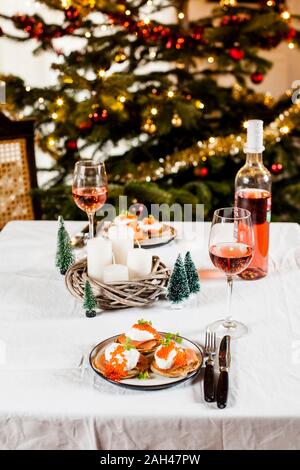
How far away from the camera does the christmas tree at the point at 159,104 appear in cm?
252

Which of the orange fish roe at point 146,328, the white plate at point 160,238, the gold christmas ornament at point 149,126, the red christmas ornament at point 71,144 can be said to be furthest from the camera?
the red christmas ornament at point 71,144

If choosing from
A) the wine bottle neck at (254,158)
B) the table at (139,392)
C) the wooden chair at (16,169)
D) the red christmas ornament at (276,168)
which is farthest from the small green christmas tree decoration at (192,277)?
the red christmas ornament at (276,168)

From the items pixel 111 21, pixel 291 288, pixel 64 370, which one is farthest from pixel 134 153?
pixel 64 370

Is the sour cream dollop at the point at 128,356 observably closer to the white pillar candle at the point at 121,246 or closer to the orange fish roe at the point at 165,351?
the orange fish roe at the point at 165,351

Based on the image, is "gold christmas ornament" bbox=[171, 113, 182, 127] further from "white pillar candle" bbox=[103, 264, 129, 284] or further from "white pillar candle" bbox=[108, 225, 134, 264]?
"white pillar candle" bbox=[103, 264, 129, 284]

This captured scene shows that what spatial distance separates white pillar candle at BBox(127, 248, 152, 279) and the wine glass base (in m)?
0.18

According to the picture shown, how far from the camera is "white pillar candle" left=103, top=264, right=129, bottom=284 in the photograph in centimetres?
114

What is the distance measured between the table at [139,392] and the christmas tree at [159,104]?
3.98ft

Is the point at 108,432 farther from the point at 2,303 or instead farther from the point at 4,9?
the point at 4,9

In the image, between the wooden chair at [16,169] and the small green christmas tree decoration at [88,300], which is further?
the wooden chair at [16,169]

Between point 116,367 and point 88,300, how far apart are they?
0.23 m

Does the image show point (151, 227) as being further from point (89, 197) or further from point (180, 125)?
point (180, 125)

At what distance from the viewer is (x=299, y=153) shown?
9.95ft

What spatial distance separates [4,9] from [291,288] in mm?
2431
